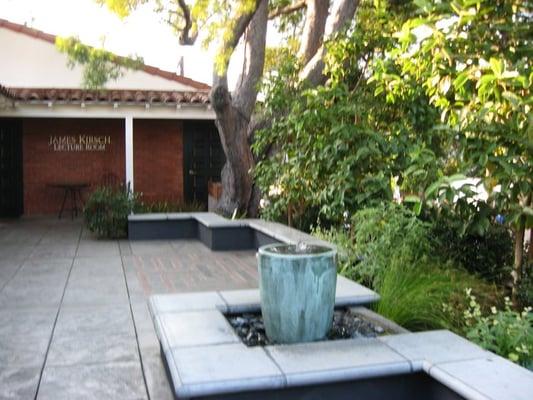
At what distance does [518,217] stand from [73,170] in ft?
38.3

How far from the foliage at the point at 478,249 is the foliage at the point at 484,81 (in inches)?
66.4

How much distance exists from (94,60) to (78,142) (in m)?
5.88

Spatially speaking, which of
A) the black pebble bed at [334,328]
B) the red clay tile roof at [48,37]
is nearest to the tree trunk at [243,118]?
the red clay tile roof at [48,37]

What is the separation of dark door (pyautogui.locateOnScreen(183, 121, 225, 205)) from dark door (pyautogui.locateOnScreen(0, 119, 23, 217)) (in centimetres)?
387

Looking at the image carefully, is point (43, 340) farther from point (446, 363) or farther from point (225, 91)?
point (225, 91)

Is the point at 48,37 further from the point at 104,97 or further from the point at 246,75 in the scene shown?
the point at 246,75

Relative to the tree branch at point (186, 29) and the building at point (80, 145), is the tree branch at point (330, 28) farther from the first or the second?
the building at point (80, 145)

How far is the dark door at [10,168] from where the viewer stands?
45.2ft

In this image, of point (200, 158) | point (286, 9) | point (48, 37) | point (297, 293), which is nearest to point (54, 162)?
point (48, 37)

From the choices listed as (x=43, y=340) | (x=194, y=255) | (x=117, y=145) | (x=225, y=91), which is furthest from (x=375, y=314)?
(x=117, y=145)

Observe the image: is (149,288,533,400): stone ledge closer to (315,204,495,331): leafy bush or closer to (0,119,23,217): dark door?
(315,204,495,331): leafy bush

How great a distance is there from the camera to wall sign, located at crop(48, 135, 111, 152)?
14.2 metres

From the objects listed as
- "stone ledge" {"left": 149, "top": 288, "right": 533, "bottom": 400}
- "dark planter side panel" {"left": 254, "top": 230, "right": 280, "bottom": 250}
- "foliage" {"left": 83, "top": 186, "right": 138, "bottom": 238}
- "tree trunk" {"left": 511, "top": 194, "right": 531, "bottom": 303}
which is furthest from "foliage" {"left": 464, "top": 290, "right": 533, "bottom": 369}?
"foliage" {"left": 83, "top": 186, "right": 138, "bottom": 238}

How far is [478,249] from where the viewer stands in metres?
6.89
